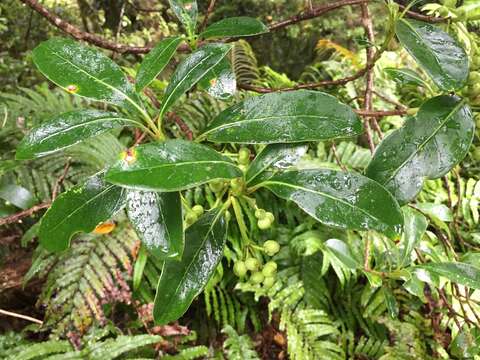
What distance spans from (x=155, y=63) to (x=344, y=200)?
0.85ft

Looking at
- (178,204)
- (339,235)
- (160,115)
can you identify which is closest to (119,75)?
(160,115)

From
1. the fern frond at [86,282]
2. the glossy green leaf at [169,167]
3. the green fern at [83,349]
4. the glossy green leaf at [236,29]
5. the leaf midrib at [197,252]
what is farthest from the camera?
the fern frond at [86,282]

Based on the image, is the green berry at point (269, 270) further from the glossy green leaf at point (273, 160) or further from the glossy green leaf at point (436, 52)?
the glossy green leaf at point (436, 52)

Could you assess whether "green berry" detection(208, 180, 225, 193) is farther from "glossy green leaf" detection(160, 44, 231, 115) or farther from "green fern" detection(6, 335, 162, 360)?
"green fern" detection(6, 335, 162, 360)

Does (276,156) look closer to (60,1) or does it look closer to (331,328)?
(331,328)

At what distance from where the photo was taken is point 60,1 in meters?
3.60

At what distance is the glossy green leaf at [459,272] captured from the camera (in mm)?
480

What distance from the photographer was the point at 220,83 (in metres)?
0.48

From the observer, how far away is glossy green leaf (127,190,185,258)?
1.15 feet

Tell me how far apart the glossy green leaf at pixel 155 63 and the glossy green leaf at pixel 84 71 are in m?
0.02

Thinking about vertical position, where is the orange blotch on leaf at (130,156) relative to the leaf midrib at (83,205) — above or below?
above

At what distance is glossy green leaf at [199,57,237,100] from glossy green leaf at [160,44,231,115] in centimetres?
4

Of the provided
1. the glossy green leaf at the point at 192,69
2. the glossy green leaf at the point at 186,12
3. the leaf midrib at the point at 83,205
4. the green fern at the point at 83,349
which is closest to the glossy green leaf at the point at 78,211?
the leaf midrib at the point at 83,205

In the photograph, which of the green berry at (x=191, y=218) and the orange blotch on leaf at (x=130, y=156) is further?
the green berry at (x=191, y=218)
